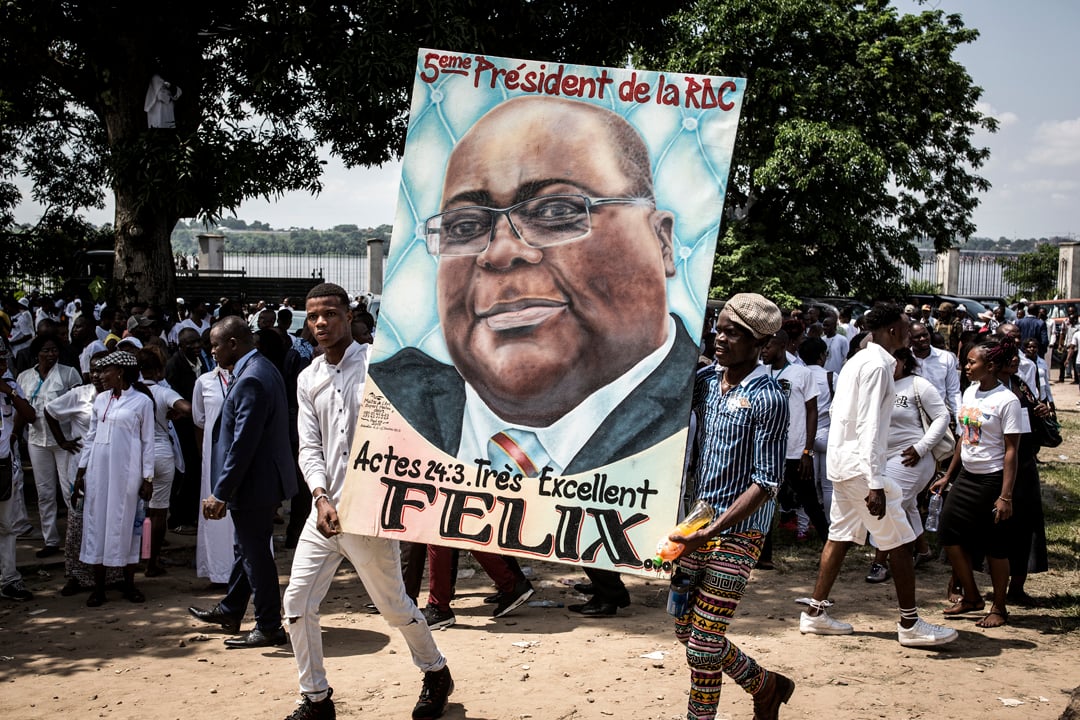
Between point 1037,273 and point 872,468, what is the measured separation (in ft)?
132

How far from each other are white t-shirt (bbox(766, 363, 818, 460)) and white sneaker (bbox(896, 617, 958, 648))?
2263 millimetres

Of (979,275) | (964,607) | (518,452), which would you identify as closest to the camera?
(518,452)

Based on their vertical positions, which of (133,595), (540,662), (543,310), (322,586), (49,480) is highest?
(543,310)

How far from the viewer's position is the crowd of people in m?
4.09

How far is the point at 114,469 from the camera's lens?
685 cm

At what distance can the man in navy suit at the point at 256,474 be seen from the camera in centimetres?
568

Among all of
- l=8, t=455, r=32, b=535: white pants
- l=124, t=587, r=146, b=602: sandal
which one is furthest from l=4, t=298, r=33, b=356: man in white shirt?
l=124, t=587, r=146, b=602: sandal

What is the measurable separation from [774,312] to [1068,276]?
119 ft

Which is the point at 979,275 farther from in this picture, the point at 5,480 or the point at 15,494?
the point at 5,480

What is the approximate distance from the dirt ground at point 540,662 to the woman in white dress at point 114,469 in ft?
1.26

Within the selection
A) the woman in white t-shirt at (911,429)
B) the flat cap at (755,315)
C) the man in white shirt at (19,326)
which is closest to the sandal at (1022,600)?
the woman in white t-shirt at (911,429)

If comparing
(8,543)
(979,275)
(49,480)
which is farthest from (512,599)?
(979,275)

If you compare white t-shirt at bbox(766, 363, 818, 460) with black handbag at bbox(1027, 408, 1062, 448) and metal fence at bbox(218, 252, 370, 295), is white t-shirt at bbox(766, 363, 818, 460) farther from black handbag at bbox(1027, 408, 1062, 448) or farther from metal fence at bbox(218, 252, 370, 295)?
metal fence at bbox(218, 252, 370, 295)

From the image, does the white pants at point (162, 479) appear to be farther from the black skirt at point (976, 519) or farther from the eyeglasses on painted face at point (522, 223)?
the black skirt at point (976, 519)
